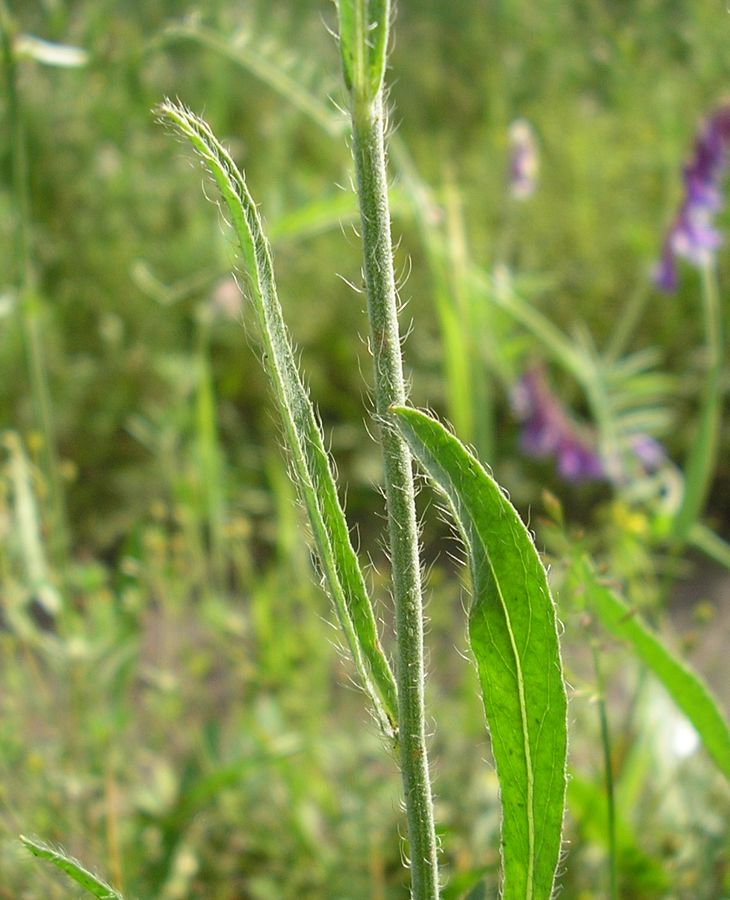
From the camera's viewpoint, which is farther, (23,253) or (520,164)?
(520,164)

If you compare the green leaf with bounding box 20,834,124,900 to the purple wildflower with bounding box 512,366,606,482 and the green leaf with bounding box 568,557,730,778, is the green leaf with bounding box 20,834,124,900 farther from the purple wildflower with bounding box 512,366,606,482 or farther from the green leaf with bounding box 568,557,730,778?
the purple wildflower with bounding box 512,366,606,482

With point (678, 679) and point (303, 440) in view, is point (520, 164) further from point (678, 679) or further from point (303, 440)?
point (303, 440)

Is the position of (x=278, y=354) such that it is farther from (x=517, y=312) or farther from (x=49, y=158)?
(x=49, y=158)

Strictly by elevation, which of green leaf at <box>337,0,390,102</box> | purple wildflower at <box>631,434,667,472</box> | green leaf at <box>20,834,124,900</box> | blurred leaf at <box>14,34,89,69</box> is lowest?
green leaf at <box>20,834,124,900</box>

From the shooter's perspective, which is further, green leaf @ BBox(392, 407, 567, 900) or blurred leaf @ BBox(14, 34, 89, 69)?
blurred leaf @ BBox(14, 34, 89, 69)

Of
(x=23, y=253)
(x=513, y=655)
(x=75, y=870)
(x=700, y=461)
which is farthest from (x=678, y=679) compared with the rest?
(x=23, y=253)

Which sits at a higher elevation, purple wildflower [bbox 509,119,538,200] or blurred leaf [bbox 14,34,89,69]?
purple wildflower [bbox 509,119,538,200]

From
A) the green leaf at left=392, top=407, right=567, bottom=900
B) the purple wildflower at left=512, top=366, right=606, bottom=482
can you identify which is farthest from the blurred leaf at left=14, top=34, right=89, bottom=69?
the purple wildflower at left=512, top=366, right=606, bottom=482
